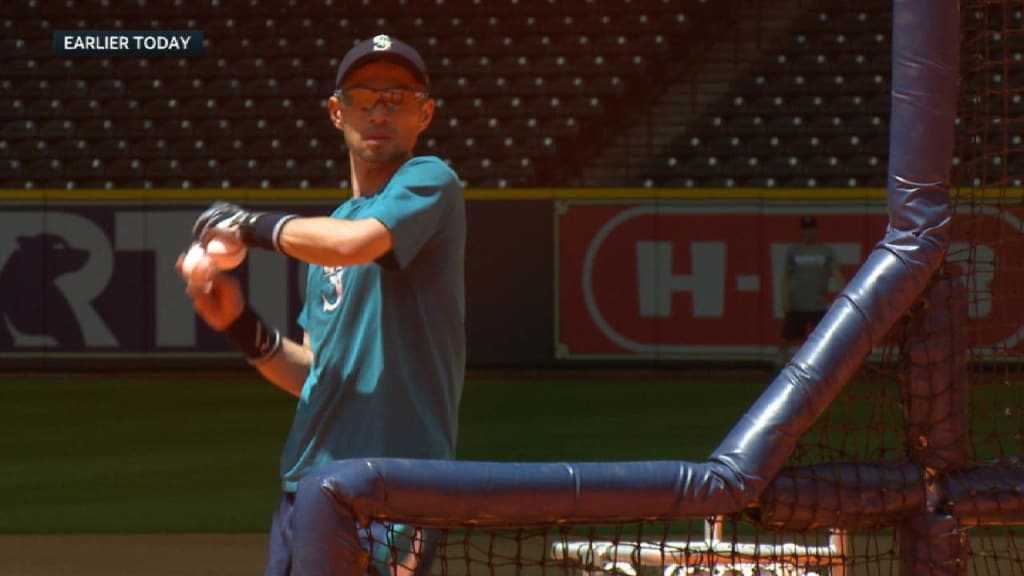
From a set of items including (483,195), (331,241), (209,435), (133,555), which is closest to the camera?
(331,241)

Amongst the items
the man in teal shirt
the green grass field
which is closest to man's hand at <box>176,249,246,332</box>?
the man in teal shirt

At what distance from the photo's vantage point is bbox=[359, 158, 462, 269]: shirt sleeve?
130 inches

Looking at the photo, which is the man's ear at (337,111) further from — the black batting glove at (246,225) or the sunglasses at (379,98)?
the black batting glove at (246,225)

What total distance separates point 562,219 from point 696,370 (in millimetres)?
2311

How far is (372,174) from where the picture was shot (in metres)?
3.54

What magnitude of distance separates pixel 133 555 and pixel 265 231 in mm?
5768

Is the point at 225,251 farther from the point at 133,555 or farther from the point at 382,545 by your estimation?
the point at 133,555

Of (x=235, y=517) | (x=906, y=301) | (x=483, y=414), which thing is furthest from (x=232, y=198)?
Result: (x=906, y=301)

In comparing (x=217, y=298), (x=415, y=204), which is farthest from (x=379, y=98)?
(x=217, y=298)

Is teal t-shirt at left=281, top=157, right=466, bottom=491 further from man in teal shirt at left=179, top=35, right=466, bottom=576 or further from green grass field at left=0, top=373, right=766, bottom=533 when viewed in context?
green grass field at left=0, top=373, right=766, bottom=533

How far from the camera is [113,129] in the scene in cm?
2195

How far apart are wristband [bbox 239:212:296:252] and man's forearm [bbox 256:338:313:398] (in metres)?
0.58

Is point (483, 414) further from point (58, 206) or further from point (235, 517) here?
point (58, 206)

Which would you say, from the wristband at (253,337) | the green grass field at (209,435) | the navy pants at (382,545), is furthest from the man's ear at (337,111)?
the green grass field at (209,435)
